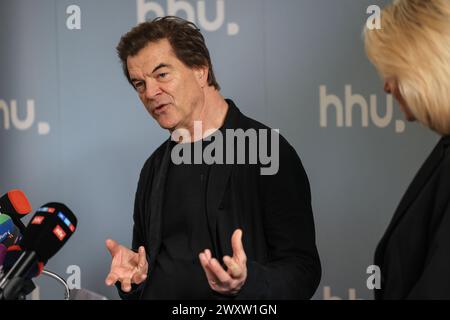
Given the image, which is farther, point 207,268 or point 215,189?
point 215,189

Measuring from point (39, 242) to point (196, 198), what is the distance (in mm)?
505

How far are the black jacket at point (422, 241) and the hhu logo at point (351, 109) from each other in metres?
1.02

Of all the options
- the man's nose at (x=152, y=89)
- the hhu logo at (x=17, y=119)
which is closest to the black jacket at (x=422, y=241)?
the man's nose at (x=152, y=89)

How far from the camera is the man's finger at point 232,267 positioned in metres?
1.07

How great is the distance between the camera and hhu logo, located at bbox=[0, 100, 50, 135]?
7.01 feet

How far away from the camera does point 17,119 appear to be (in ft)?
7.02

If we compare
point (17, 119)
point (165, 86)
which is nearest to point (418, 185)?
point (165, 86)

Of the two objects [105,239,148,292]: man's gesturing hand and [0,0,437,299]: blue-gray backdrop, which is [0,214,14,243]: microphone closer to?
[105,239,148,292]: man's gesturing hand

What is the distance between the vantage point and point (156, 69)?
4.92 feet

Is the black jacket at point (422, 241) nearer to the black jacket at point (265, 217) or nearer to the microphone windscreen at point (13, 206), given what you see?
the black jacket at point (265, 217)

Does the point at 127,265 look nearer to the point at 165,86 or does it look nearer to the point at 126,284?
the point at 126,284
